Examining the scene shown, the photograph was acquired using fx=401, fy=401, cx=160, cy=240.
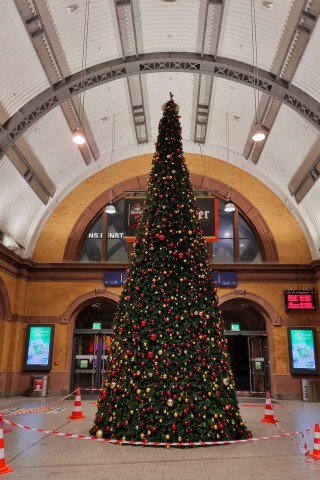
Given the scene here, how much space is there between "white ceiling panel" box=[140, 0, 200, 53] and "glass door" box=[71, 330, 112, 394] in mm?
10868

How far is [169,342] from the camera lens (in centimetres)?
616

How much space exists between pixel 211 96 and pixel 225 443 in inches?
485

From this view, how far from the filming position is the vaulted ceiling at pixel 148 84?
411 inches

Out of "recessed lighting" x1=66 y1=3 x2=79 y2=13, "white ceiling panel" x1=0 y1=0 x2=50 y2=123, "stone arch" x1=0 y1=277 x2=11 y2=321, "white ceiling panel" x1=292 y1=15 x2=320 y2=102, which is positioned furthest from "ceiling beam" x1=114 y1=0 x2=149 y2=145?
"stone arch" x1=0 y1=277 x2=11 y2=321

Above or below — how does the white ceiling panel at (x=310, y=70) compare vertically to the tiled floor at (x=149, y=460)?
above

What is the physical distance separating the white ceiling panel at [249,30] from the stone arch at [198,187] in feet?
21.4

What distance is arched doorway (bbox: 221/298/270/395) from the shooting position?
16375mm

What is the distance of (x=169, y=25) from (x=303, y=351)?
487 inches

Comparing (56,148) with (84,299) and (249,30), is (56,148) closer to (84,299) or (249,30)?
(84,299)

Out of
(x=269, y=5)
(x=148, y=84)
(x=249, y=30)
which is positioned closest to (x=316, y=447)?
(x=269, y=5)

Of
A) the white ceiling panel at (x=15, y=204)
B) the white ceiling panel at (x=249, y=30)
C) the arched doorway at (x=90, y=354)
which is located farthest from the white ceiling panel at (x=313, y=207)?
the white ceiling panel at (x=15, y=204)

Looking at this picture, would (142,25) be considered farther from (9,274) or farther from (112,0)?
(9,274)

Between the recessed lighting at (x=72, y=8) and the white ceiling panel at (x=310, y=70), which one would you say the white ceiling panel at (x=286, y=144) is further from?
the recessed lighting at (x=72, y=8)

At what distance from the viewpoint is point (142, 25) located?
11477 millimetres
